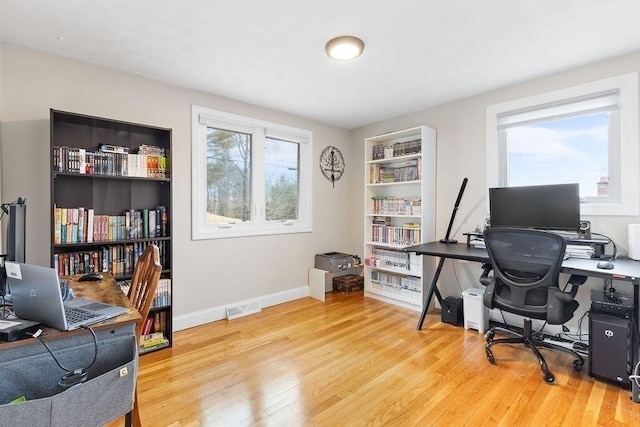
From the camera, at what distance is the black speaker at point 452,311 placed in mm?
3072

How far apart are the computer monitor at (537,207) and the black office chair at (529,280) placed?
0.49 metres

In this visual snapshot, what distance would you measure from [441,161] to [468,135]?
1.28 feet

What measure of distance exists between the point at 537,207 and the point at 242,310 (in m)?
2.98

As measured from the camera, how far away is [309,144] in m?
4.08

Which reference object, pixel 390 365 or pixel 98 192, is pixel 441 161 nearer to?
pixel 390 365

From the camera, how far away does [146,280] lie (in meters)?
1.85

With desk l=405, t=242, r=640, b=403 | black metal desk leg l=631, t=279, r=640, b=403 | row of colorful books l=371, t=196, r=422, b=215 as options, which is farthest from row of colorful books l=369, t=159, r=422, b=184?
black metal desk leg l=631, t=279, r=640, b=403

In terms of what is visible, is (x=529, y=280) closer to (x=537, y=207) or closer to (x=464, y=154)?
(x=537, y=207)

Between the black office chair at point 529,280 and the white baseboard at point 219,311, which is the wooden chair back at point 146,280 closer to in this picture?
the white baseboard at point 219,311

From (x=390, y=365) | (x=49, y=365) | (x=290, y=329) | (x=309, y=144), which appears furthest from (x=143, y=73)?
(x=390, y=365)

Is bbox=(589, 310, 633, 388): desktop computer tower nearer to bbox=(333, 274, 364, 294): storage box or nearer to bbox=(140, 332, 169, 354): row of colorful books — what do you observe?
bbox=(333, 274, 364, 294): storage box

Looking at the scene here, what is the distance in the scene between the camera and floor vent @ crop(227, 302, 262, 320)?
3.29 meters

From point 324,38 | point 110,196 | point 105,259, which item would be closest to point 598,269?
point 324,38

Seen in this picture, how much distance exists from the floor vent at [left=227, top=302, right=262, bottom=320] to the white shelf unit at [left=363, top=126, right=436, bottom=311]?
145 centimetres
